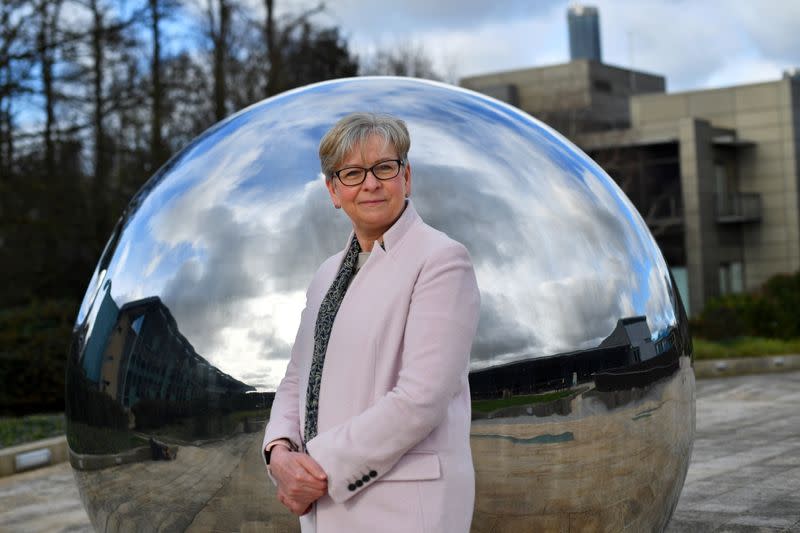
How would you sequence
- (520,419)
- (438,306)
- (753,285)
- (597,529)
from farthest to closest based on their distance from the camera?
(753,285) → (597,529) → (520,419) → (438,306)

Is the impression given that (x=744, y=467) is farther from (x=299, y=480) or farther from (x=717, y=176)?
(x=717, y=176)

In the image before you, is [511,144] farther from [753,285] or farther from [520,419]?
[753,285]

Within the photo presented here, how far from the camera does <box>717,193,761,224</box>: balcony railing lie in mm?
42031

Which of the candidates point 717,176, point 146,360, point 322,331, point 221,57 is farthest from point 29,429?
point 717,176

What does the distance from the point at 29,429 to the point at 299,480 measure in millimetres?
10204

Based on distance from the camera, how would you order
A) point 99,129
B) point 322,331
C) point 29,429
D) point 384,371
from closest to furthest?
1. point 384,371
2. point 322,331
3. point 29,429
4. point 99,129

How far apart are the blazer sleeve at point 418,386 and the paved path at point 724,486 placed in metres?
3.97

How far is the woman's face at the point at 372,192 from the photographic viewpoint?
9.62 feet

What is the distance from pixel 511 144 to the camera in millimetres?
4348

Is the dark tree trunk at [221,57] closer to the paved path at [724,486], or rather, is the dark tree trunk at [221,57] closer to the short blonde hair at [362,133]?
the paved path at [724,486]

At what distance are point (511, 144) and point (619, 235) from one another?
56 cm

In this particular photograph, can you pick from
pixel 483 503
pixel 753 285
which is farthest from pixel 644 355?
pixel 753 285

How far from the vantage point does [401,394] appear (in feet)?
9.04

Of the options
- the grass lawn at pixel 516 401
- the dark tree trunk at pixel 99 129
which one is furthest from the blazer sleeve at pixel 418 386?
the dark tree trunk at pixel 99 129
